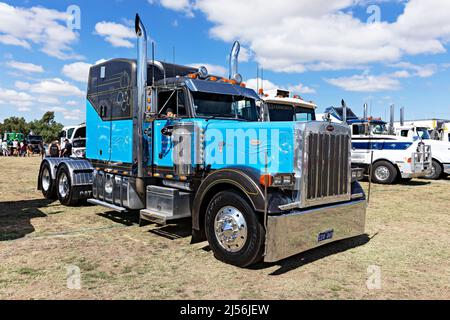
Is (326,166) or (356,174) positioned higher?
(326,166)

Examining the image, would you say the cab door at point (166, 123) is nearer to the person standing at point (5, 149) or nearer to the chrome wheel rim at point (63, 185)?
the chrome wheel rim at point (63, 185)

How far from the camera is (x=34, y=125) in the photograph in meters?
76.6

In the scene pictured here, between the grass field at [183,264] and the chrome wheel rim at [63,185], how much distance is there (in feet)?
3.74

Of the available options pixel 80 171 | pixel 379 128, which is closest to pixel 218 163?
pixel 80 171

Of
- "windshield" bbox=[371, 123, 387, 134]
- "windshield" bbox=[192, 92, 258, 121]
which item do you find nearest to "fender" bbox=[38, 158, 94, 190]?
"windshield" bbox=[192, 92, 258, 121]

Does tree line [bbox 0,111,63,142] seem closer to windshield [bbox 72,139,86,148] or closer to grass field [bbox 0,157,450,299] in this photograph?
windshield [bbox 72,139,86,148]

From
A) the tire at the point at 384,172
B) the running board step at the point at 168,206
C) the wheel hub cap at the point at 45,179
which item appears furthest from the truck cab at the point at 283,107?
the tire at the point at 384,172

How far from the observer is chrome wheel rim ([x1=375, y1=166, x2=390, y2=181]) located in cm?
1496

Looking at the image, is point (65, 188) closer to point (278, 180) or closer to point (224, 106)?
point (224, 106)

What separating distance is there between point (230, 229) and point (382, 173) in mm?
11832

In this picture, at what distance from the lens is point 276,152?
5082mm

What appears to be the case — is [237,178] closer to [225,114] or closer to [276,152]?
[276,152]
